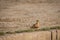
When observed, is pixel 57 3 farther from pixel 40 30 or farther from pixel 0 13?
pixel 0 13

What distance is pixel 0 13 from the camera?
1.14m

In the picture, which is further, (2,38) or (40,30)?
(40,30)

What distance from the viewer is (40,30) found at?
1.25 m

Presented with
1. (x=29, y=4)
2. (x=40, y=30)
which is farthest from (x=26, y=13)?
(x=40, y=30)

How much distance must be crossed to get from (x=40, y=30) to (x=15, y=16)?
0.78 ft

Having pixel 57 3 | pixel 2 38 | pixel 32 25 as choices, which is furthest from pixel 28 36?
pixel 57 3

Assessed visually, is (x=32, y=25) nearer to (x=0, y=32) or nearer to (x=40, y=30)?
(x=40, y=30)

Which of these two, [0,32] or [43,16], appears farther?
[43,16]

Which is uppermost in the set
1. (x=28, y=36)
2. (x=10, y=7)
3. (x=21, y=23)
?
(x=10, y=7)

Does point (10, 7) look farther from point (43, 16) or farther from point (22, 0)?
point (43, 16)

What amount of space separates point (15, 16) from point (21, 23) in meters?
0.07

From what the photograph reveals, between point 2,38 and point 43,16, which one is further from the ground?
point 43,16

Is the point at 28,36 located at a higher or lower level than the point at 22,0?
lower

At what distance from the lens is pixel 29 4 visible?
1227 millimetres
